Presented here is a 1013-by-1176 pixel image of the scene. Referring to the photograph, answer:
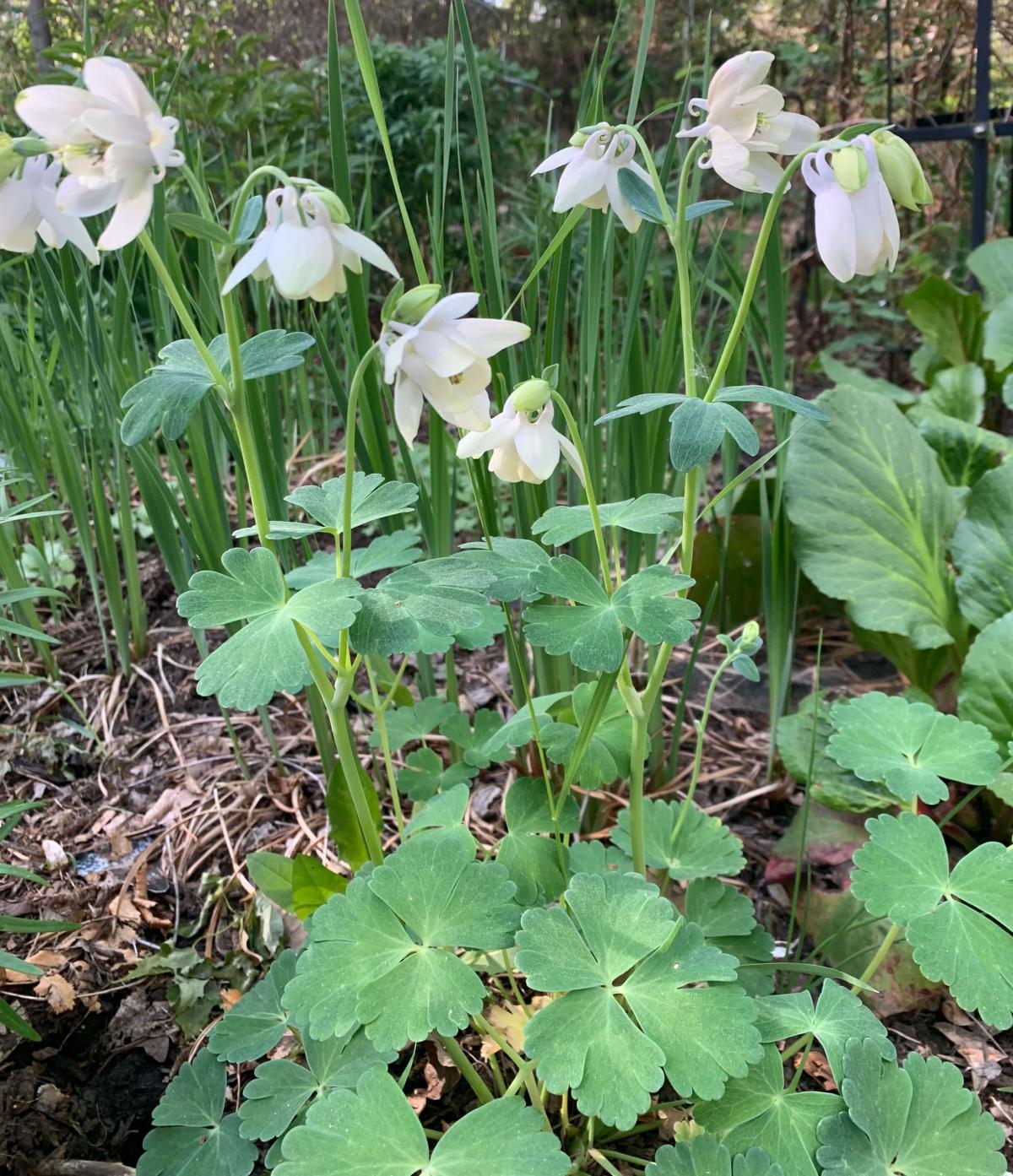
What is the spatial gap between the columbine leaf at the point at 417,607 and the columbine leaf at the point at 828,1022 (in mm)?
465

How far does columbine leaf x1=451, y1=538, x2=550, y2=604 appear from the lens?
0.84m

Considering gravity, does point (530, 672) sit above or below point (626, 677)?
below

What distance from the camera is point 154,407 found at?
30.3 inches

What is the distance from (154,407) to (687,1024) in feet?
2.32

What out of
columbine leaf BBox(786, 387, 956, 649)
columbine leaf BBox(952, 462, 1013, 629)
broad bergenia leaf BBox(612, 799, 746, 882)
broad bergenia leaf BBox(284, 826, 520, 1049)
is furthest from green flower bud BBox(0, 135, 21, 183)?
columbine leaf BBox(952, 462, 1013, 629)

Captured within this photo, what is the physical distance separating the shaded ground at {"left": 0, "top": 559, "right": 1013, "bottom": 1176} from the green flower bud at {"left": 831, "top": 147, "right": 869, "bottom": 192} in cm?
88

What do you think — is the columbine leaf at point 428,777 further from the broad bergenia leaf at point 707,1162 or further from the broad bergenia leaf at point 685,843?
the broad bergenia leaf at point 707,1162

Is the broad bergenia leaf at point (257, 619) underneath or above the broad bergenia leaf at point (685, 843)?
above

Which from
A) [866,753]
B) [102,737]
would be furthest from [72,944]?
[866,753]

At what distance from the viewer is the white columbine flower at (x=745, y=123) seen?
0.78m

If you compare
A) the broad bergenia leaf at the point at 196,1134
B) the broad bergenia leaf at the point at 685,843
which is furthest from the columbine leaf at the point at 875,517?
the broad bergenia leaf at the point at 196,1134

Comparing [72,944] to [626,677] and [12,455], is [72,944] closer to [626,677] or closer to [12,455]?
[626,677]

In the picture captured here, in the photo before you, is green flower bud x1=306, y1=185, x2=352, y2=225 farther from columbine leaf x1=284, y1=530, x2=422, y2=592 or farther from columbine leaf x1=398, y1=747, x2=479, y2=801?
columbine leaf x1=398, y1=747, x2=479, y2=801

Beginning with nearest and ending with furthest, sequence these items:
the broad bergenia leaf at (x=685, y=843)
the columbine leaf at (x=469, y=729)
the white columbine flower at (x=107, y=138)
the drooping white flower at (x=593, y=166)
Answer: the white columbine flower at (x=107, y=138), the drooping white flower at (x=593, y=166), the broad bergenia leaf at (x=685, y=843), the columbine leaf at (x=469, y=729)
